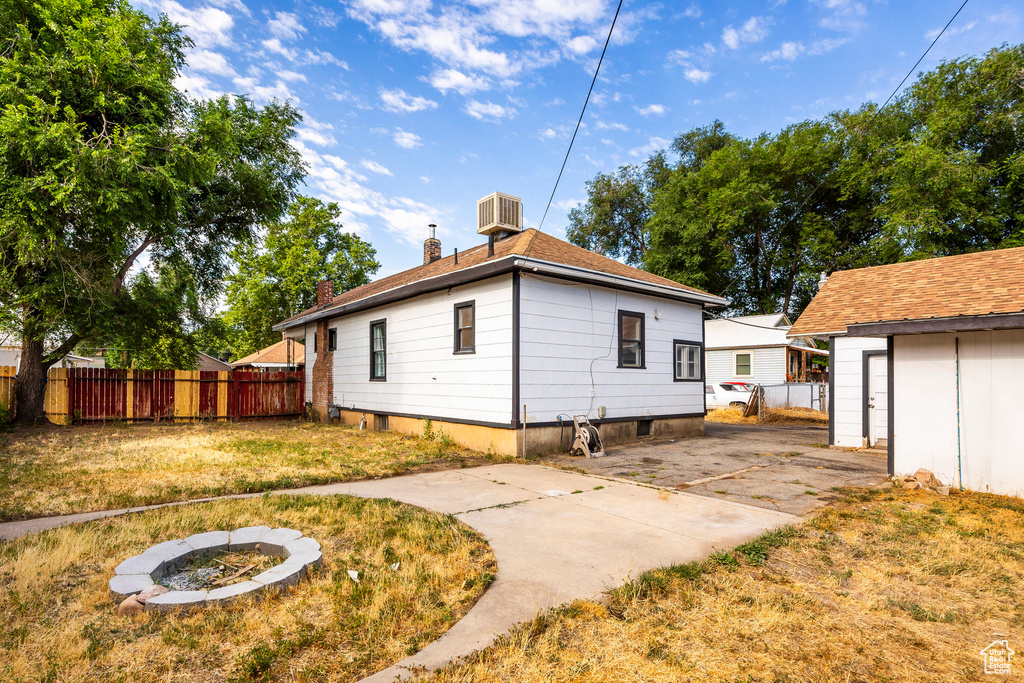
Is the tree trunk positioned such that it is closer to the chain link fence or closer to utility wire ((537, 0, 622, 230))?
utility wire ((537, 0, 622, 230))

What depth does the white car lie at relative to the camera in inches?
843

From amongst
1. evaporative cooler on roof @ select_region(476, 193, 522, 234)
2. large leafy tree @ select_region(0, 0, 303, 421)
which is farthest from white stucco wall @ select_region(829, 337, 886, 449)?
large leafy tree @ select_region(0, 0, 303, 421)

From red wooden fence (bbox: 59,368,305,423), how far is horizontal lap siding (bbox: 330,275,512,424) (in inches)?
176

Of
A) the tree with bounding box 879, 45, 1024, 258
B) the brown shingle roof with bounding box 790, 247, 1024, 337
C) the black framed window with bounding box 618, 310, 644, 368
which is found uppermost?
the tree with bounding box 879, 45, 1024, 258

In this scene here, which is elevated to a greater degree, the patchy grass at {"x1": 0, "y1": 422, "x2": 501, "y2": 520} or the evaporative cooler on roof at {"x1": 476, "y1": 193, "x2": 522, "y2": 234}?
the evaporative cooler on roof at {"x1": 476, "y1": 193, "x2": 522, "y2": 234}

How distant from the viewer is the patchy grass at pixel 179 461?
6523 millimetres

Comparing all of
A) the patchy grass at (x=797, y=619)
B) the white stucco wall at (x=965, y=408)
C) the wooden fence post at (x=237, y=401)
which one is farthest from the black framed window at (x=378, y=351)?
the white stucco wall at (x=965, y=408)

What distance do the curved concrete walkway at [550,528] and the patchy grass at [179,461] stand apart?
66 cm

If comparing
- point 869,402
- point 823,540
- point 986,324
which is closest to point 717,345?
point 869,402

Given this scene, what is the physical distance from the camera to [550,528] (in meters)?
5.18

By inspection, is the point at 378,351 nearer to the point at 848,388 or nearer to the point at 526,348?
the point at 526,348

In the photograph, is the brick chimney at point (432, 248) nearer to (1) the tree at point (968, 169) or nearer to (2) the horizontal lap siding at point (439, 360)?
(2) the horizontal lap siding at point (439, 360)

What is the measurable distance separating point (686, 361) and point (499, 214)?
620 centimetres

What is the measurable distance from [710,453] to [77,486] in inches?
412
